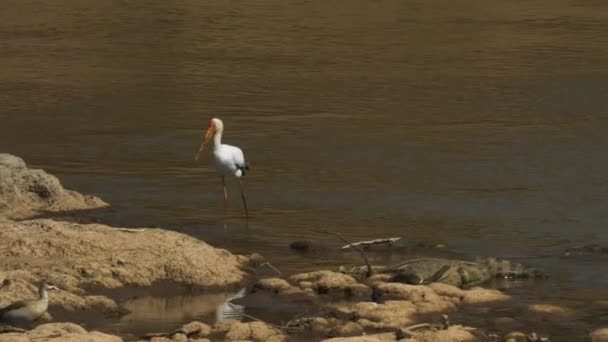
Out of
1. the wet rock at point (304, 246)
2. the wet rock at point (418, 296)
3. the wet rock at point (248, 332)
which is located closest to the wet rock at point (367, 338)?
the wet rock at point (248, 332)

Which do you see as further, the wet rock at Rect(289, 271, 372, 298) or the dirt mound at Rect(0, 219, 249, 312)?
the wet rock at Rect(289, 271, 372, 298)

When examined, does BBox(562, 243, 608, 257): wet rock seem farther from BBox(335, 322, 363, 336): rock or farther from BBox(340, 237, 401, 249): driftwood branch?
BBox(335, 322, 363, 336): rock

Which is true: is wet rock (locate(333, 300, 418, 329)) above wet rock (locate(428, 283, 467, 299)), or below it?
above

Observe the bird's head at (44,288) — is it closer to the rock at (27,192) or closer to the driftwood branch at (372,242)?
the driftwood branch at (372,242)

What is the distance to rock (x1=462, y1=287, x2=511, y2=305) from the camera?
1294 cm

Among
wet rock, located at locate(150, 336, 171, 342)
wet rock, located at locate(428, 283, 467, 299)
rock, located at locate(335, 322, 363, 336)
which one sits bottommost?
wet rock, located at locate(428, 283, 467, 299)

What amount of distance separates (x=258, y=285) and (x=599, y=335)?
296 cm

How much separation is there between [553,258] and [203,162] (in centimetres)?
691

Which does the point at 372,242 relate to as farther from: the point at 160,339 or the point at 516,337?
the point at 160,339

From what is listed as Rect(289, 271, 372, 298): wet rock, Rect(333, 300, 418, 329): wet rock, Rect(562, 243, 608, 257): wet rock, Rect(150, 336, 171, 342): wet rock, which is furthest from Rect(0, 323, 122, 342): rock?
Rect(562, 243, 608, 257): wet rock

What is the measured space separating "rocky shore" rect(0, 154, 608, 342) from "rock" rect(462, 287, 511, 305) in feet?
0.04

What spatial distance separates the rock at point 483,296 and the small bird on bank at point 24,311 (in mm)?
3480

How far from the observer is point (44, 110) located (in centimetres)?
2509

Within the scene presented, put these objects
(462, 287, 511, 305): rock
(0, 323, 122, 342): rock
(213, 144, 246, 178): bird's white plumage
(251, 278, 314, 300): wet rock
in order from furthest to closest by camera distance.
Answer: (213, 144, 246, 178): bird's white plumage
(251, 278, 314, 300): wet rock
(462, 287, 511, 305): rock
(0, 323, 122, 342): rock
